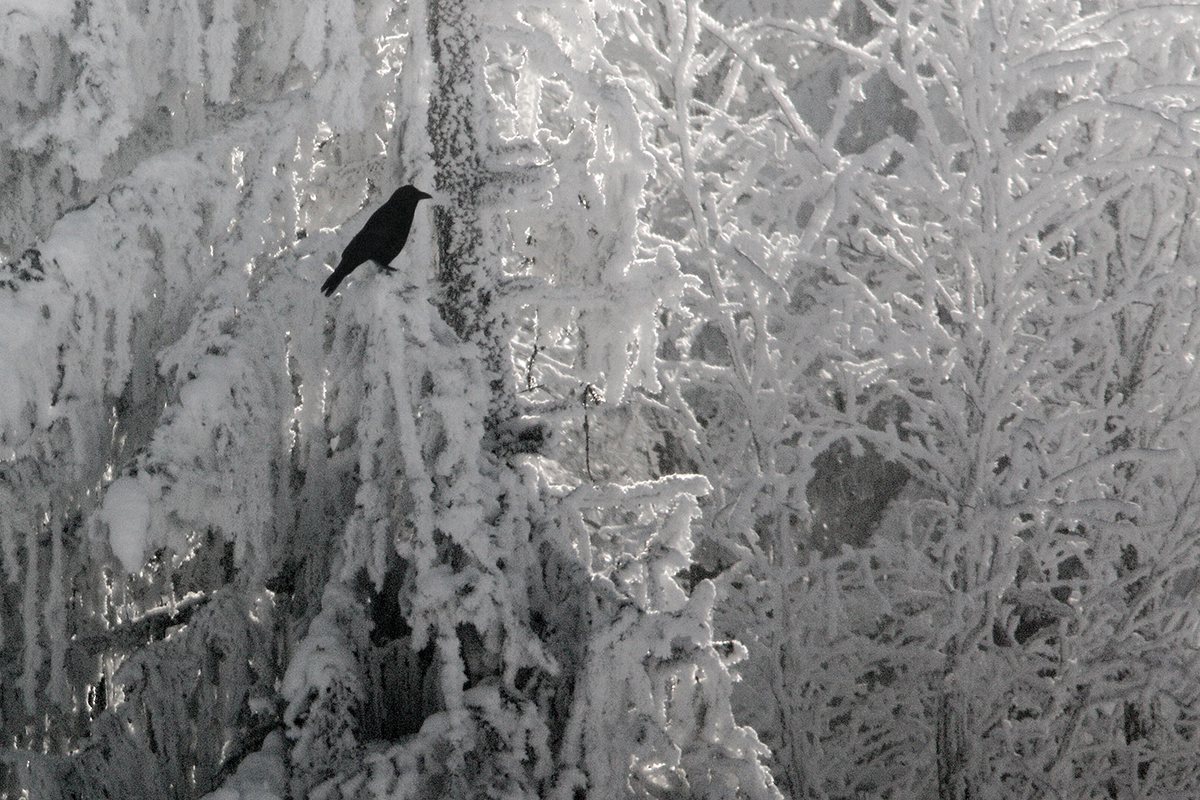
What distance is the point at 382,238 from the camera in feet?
9.46

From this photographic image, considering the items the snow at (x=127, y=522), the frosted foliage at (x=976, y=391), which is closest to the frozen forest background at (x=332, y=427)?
the snow at (x=127, y=522)

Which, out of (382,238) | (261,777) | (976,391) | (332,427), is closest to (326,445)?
(332,427)

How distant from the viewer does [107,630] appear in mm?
3121

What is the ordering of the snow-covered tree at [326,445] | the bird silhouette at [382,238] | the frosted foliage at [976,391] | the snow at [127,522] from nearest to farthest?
the snow at [127,522], the snow-covered tree at [326,445], the bird silhouette at [382,238], the frosted foliage at [976,391]

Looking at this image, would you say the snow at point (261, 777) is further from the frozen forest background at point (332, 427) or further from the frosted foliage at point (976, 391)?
the frosted foliage at point (976, 391)

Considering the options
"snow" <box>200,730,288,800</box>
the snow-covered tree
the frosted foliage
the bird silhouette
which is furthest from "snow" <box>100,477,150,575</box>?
the frosted foliage

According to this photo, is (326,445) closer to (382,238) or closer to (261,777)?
(382,238)

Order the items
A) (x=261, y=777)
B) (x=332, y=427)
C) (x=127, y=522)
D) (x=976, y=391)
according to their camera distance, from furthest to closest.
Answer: (x=976, y=391) → (x=332, y=427) → (x=261, y=777) → (x=127, y=522)

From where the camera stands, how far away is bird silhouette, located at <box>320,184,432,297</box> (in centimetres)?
285

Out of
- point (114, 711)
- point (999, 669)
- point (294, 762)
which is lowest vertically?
point (999, 669)

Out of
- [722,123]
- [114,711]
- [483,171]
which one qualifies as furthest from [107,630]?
[722,123]

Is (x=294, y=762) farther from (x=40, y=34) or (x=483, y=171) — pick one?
(x=40, y=34)

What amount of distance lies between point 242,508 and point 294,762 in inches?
26.5

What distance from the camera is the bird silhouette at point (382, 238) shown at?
285 centimetres
